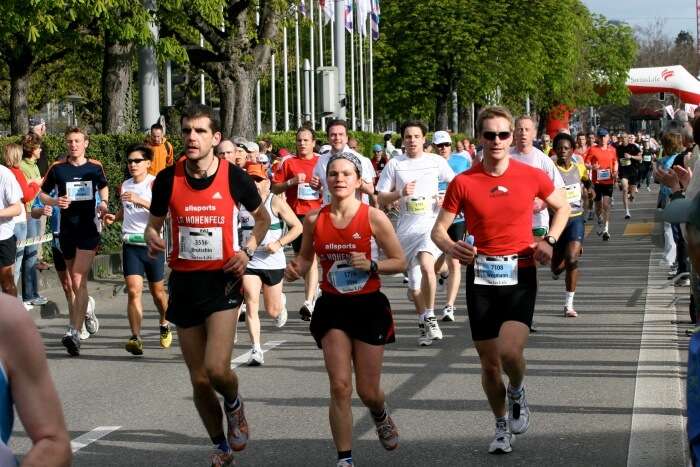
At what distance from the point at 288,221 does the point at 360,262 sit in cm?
272

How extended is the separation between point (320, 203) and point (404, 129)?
97.0 inches

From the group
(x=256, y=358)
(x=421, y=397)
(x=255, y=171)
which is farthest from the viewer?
(x=255, y=171)

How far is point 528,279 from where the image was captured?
7.29 meters

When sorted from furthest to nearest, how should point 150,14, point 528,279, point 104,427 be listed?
point 150,14 → point 104,427 → point 528,279

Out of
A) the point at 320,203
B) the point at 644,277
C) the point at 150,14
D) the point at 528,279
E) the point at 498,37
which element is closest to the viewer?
the point at 528,279

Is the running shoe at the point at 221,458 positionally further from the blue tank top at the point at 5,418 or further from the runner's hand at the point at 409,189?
the runner's hand at the point at 409,189

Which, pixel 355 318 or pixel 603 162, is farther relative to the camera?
pixel 603 162

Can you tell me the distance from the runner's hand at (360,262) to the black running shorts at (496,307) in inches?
25.5

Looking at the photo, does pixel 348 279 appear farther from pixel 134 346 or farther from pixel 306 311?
pixel 306 311

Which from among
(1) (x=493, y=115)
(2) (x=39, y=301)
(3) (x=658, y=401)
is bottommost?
(2) (x=39, y=301)

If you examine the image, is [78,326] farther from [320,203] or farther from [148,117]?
[148,117]

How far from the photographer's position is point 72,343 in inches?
459

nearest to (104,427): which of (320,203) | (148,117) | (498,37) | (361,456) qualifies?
(361,456)

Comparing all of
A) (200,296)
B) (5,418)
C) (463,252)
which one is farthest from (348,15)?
(5,418)
